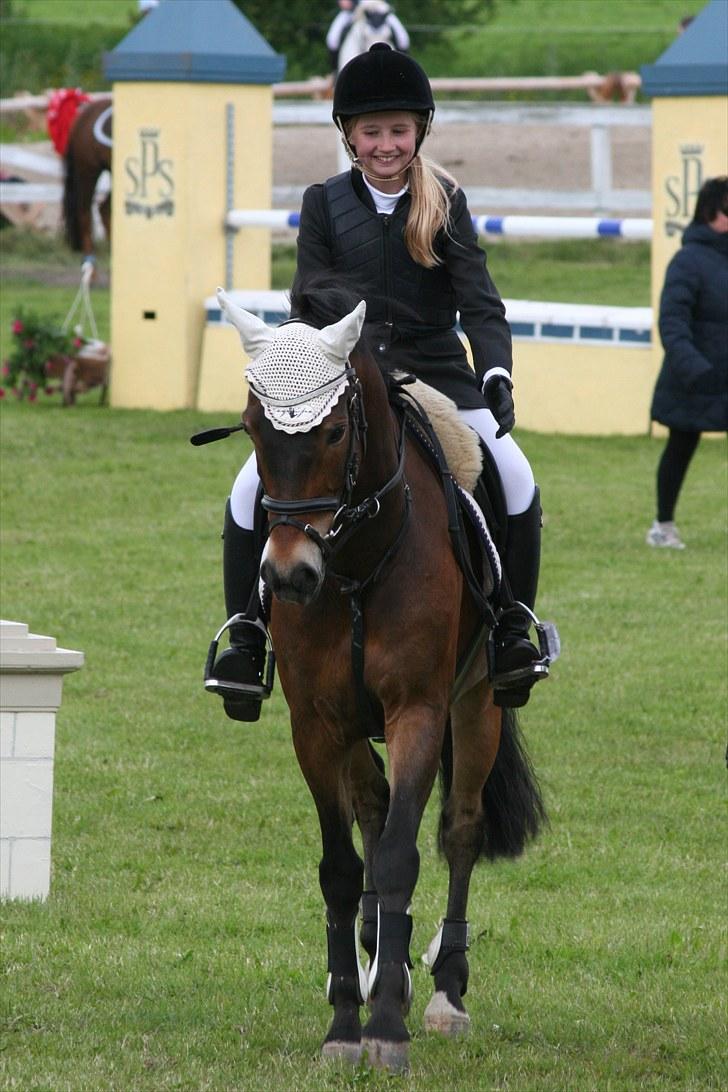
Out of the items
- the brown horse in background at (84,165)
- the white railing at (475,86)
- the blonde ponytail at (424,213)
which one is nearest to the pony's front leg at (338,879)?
the blonde ponytail at (424,213)

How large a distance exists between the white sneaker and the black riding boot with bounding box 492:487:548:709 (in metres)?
7.30

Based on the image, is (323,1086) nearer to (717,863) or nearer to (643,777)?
(717,863)

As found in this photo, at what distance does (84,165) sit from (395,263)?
20.1 meters

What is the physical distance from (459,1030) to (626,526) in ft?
28.4

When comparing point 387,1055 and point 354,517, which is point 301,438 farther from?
point 387,1055

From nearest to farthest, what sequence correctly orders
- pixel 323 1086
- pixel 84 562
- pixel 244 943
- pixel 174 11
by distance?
pixel 323 1086 → pixel 244 943 → pixel 84 562 → pixel 174 11

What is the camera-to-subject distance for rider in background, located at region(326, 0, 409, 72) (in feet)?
86.8

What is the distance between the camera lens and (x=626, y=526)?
14023mm

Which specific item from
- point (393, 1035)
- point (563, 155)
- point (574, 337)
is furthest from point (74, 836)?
point (563, 155)

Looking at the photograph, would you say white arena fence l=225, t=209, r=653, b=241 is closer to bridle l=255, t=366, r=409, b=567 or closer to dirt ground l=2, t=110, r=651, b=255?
bridle l=255, t=366, r=409, b=567

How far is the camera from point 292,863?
24.8ft

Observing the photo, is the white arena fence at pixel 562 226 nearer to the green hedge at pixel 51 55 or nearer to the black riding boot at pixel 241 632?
the black riding boot at pixel 241 632

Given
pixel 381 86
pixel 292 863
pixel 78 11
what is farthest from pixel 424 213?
pixel 78 11

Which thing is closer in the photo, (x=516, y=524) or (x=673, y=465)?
(x=516, y=524)
